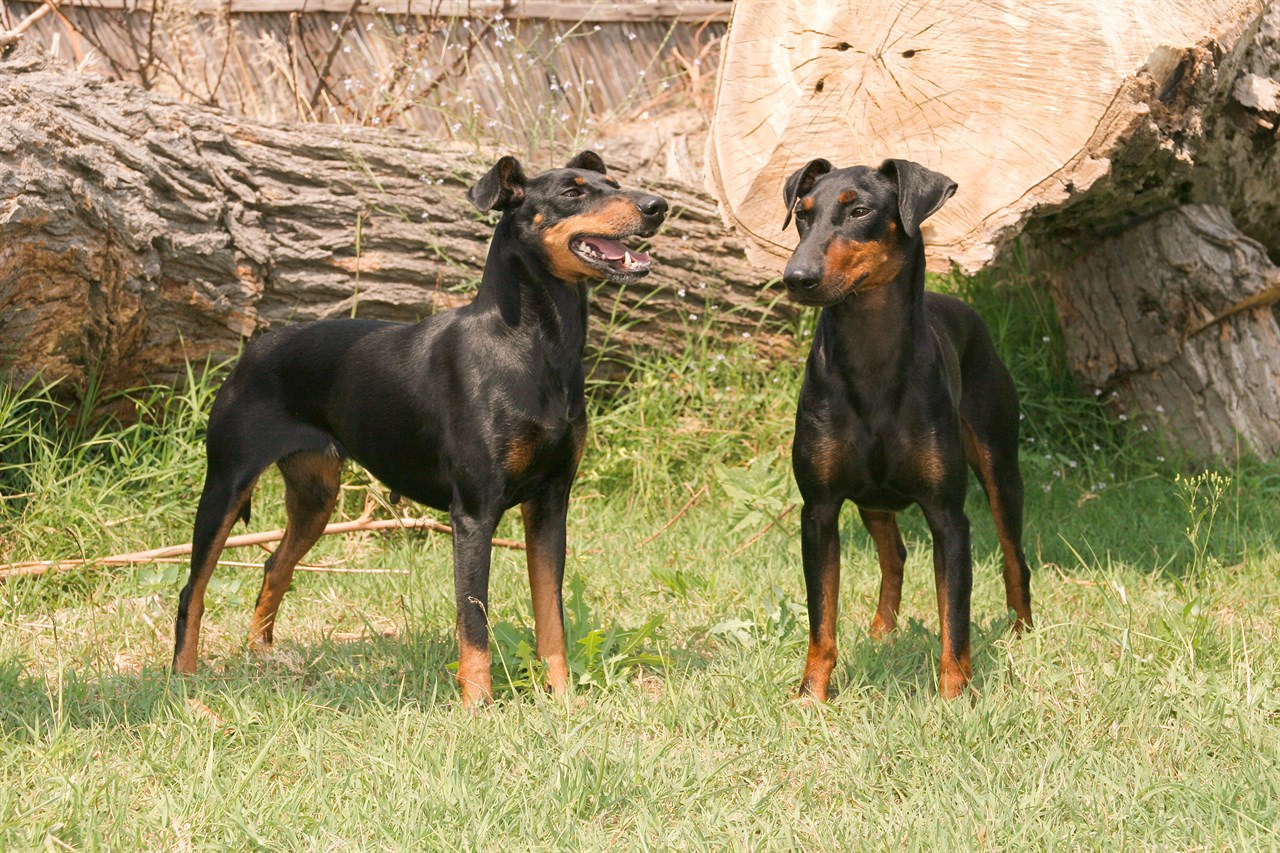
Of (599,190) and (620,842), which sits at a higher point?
(599,190)

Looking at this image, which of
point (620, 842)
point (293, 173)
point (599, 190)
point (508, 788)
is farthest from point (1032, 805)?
point (293, 173)

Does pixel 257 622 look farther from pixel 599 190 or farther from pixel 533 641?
pixel 599 190

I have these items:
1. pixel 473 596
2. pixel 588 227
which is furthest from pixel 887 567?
pixel 588 227

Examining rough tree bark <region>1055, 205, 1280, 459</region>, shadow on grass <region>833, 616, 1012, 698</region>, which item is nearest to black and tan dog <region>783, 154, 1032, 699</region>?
shadow on grass <region>833, 616, 1012, 698</region>

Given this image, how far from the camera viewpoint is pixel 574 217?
3.74 metres

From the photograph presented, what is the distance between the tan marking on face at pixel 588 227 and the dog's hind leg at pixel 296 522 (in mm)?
1181

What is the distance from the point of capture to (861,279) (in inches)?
136

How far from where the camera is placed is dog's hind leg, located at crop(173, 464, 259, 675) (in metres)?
4.11

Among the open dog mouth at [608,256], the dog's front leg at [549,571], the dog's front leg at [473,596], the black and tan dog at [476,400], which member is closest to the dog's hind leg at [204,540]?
the black and tan dog at [476,400]

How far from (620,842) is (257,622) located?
207 cm

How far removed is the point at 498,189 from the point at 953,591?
5.78ft

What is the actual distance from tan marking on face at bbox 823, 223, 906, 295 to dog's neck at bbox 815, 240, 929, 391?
6 centimetres

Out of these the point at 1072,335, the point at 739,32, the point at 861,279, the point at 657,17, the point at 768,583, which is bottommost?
the point at 768,583

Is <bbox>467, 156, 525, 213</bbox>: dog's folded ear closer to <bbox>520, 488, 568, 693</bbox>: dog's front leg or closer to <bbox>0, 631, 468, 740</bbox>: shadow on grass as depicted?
<bbox>520, 488, 568, 693</bbox>: dog's front leg
